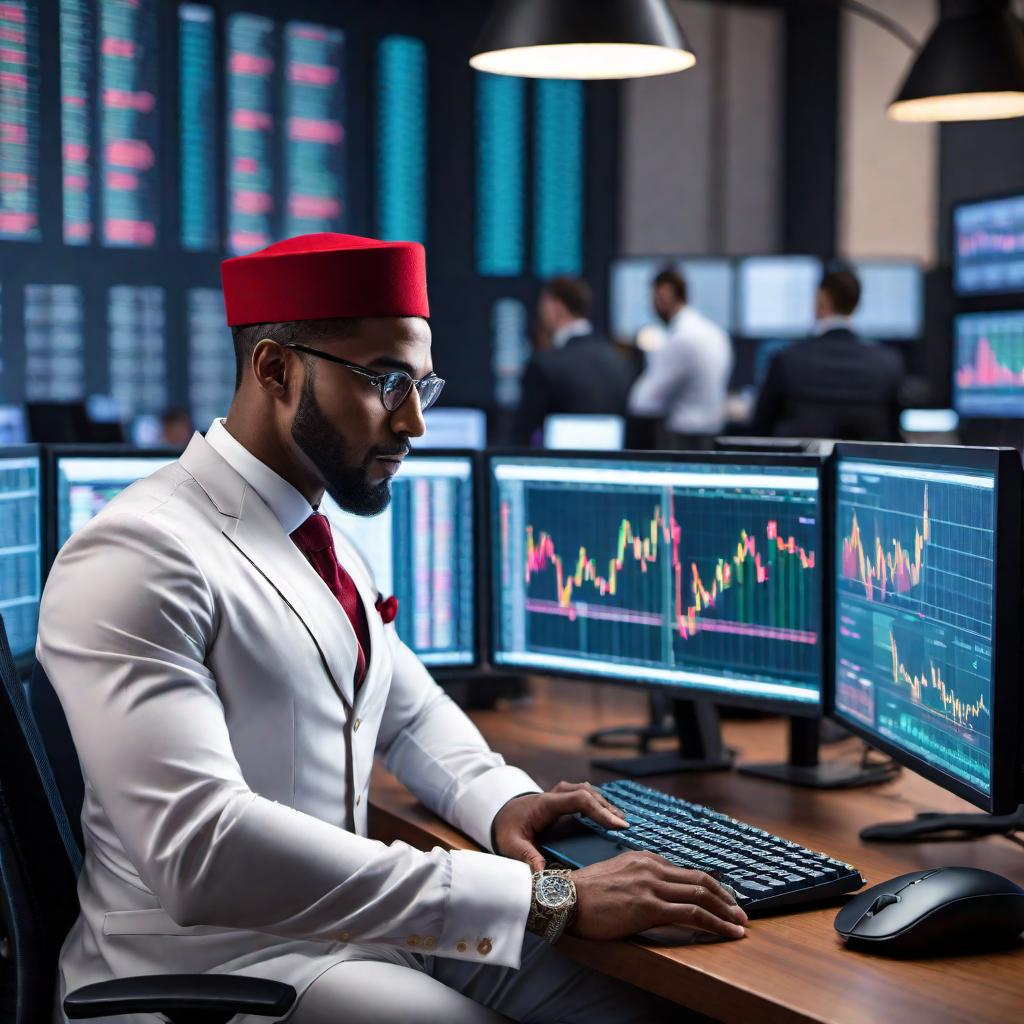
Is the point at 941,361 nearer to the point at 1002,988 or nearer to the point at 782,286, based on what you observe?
the point at 782,286

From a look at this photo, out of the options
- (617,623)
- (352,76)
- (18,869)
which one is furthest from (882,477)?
(352,76)

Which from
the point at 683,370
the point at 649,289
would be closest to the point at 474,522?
the point at 683,370

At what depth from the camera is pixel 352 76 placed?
6258 mm

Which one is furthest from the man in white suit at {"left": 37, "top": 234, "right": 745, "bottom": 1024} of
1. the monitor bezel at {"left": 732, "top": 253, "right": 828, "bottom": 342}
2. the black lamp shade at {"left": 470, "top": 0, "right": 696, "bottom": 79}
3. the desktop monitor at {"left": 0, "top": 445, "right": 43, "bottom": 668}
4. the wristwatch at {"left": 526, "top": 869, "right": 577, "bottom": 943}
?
the monitor bezel at {"left": 732, "top": 253, "right": 828, "bottom": 342}

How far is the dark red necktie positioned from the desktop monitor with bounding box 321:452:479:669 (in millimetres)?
564

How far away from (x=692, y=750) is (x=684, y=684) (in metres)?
0.11

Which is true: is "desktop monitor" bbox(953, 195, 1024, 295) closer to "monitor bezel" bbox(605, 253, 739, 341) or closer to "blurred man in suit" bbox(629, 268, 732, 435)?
"blurred man in suit" bbox(629, 268, 732, 435)

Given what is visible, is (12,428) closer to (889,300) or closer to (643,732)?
(643,732)

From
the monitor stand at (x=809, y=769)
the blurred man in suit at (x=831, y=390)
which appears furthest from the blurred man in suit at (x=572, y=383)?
the monitor stand at (x=809, y=769)

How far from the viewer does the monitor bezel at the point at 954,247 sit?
486 cm

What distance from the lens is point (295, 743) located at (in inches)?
59.0

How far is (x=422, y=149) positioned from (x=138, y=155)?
1.39 m

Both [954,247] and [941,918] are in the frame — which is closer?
[941,918]

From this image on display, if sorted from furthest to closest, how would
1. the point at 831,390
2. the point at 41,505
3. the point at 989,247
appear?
the point at 831,390
the point at 989,247
the point at 41,505
